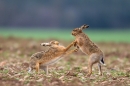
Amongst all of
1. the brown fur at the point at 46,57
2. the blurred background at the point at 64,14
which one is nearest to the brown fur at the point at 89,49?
the brown fur at the point at 46,57

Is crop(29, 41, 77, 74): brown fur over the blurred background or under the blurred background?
under

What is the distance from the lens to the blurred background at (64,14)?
45500 mm

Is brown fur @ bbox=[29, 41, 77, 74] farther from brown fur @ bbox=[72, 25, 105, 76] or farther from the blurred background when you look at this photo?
the blurred background

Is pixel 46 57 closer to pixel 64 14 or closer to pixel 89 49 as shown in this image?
pixel 89 49

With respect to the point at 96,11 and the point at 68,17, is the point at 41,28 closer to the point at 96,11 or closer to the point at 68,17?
the point at 68,17

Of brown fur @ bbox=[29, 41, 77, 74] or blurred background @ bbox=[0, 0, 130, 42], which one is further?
blurred background @ bbox=[0, 0, 130, 42]

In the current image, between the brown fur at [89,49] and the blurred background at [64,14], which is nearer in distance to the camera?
the brown fur at [89,49]

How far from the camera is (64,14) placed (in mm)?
46438

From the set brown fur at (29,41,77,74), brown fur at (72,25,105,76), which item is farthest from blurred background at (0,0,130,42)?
brown fur at (29,41,77,74)

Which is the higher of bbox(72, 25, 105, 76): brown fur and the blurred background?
the blurred background

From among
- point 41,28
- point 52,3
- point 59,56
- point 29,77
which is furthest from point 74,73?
point 52,3

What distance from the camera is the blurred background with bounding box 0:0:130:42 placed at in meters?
45.5

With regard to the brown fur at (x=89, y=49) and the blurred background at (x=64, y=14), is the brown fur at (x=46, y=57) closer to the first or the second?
the brown fur at (x=89, y=49)

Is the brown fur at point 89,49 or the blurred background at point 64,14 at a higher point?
the blurred background at point 64,14
